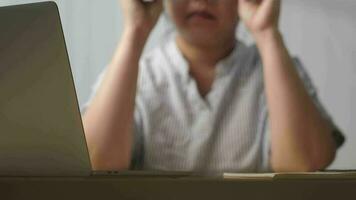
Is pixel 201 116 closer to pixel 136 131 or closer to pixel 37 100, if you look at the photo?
pixel 136 131

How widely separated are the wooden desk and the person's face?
1.77 feet

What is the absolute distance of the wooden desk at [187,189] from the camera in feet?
1.51

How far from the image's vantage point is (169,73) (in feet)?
3.15

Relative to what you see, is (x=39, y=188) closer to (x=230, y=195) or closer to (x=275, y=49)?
(x=230, y=195)

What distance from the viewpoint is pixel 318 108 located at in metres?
0.93

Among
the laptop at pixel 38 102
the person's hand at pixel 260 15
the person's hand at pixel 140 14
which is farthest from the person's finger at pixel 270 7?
the laptop at pixel 38 102

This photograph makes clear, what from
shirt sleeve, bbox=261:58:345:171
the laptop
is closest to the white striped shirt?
shirt sleeve, bbox=261:58:345:171

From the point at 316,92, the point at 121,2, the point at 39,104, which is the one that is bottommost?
the point at 316,92

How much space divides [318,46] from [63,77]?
580mm

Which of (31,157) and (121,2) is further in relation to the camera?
(121,2)

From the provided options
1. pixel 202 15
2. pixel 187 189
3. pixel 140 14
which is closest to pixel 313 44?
pixel 202 15

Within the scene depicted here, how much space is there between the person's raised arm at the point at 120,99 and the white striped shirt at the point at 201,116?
0.06 feet

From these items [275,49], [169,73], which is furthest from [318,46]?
[169,73]

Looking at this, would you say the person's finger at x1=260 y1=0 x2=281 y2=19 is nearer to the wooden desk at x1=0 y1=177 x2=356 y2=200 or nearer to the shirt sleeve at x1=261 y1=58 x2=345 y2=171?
the shirt sleeve at x1=261 y1=58 x2=345 y2=171
